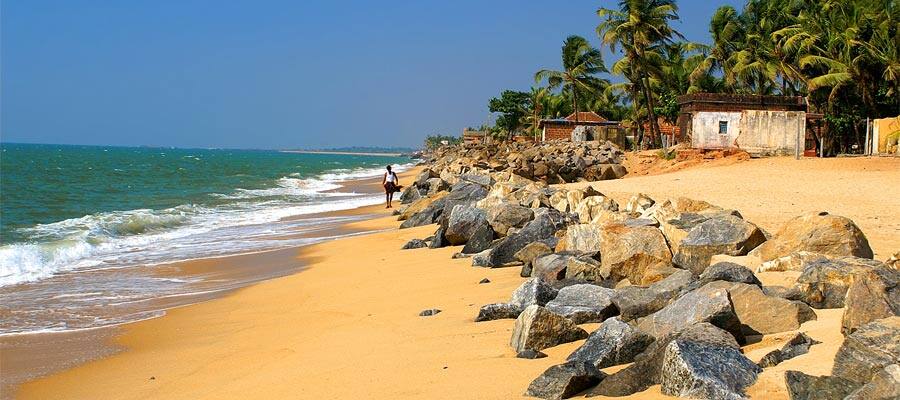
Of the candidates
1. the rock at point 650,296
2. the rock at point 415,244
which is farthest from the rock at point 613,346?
the rock at point 415,244

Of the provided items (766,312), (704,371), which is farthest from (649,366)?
(766,312)

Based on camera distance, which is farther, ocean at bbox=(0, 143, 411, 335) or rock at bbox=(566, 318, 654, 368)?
ocean at bbox=(0, 143, 411, 335)

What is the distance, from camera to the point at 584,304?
6.31 meters

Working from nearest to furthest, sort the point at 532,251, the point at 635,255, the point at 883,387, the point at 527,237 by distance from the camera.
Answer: the point at 883,387 → the point at 635,255 → the point at 532,251 → the point at 527,237

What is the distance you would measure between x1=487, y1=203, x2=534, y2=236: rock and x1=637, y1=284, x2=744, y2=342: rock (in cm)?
667

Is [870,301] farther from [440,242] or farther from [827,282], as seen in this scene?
[440,242]

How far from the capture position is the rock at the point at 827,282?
5562 mm

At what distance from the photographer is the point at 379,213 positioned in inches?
873

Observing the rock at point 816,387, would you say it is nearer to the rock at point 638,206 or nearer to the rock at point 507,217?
the rock at point 638,206

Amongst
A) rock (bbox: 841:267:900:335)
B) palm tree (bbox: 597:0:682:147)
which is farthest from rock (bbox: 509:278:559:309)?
palm tree (bbox: 597:0:682:147)

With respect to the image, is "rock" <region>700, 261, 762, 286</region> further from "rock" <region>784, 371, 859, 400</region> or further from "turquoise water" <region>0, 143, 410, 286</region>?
"turquoise water" <region>0, 143, 410, 286</region>

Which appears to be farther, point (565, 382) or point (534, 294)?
point (534, 294)

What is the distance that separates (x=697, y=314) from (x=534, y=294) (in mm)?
1979

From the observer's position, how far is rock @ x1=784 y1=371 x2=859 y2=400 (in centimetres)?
371
